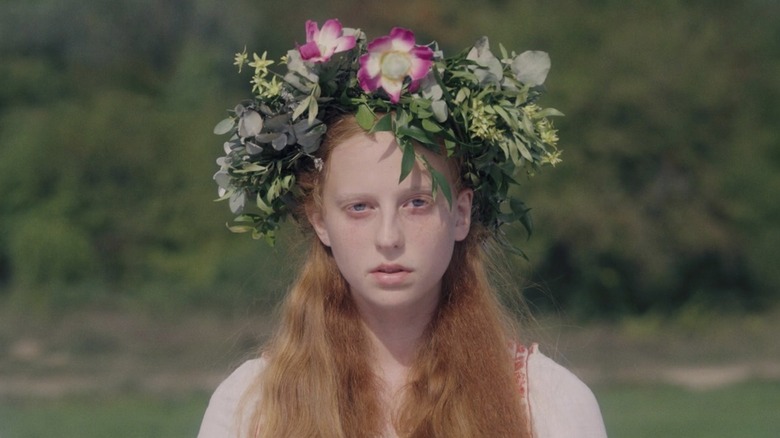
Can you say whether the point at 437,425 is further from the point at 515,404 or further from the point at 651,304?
the point at 651,304

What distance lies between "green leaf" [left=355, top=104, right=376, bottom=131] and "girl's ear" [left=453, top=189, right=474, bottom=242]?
267mm

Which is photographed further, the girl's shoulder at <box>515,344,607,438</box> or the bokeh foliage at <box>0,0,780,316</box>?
the bokeh foliage at <box>0,0,780,316</box>

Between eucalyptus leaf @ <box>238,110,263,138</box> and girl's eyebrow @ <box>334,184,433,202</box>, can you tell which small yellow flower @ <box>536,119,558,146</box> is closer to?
girl's eyebrow @ <box>334,184,433,202</box>

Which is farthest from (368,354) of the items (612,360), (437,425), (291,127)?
(612,360)

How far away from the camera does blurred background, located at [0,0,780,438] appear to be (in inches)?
661

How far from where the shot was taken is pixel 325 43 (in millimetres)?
3031

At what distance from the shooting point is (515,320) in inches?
130

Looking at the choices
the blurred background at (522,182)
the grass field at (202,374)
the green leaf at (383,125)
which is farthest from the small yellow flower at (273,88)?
the blurred background at (522,182)

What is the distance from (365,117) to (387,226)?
25 cm

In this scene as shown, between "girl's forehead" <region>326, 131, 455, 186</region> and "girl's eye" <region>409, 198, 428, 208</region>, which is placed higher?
"girl's forehead" <region>326, 131, 455, 186</region>

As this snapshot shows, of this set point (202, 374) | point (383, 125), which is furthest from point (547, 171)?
point (383, 125)

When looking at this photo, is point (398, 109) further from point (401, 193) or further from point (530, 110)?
point (530, 110)

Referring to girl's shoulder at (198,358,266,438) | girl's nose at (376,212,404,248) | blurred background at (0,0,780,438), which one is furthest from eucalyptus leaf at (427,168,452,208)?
blurred background at (0,0,780,438)

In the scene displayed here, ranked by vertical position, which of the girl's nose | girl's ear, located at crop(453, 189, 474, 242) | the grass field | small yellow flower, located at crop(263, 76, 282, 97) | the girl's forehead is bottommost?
the girl's nose
